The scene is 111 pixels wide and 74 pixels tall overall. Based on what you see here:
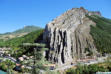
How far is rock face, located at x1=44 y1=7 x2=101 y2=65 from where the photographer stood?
203ft

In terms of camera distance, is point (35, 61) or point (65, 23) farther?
point (65, 23)

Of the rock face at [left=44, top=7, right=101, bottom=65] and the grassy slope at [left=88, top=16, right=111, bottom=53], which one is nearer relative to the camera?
the rock face at [left=44, top=7, right=101, bottom=65]

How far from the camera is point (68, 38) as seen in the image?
6688 centimetres

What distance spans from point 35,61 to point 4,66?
5347 cm

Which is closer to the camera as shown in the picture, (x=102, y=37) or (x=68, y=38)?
(x=68, y=38)

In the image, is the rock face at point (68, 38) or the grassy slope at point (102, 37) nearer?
the rock face at point (68, 38)

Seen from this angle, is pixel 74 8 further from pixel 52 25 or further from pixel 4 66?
pixel 4 66

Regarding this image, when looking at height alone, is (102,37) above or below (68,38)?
above

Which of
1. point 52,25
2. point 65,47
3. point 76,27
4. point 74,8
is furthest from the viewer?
point 74,8

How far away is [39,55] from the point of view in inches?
403

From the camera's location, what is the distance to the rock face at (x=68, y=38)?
2441 inches

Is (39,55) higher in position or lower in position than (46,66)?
higher

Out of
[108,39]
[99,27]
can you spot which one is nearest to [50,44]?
[108,39]

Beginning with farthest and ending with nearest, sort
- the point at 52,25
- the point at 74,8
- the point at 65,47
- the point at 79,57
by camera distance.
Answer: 1. the point at 74,8
2. the point at 52,25
3. the point at 79,57
4. the point at 65,47
